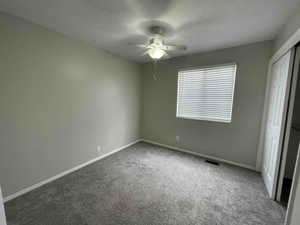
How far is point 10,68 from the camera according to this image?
1.70 metres

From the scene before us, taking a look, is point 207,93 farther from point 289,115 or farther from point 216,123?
point 289,115

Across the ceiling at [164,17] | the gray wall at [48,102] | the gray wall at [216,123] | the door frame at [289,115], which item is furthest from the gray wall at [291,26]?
the gray wall at [48,102]

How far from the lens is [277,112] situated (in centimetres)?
192

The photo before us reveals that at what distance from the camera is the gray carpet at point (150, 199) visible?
1.54 metres

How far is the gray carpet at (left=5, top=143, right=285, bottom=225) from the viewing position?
5.06 ft

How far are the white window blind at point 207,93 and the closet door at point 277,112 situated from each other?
70 centimetres

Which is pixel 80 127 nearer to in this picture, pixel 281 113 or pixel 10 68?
pixel 10 68

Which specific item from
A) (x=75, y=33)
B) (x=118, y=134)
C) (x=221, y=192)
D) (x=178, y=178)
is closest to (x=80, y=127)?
(x=118, y=134)

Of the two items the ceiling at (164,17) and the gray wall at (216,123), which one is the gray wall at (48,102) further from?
the gray wall at (216,123)

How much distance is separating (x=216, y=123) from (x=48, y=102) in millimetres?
3290

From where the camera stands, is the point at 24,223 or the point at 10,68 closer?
the point at 24,223

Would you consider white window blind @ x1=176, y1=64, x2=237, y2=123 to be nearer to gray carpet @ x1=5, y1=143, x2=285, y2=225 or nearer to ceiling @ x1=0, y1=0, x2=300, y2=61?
ceiling @ x1=0, y1=0, x2=300, y2=61

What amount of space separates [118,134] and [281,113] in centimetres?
319

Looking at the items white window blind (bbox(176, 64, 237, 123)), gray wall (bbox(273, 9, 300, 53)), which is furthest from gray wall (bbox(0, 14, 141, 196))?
gray wall (bbox(273, 9, 300, 53))
